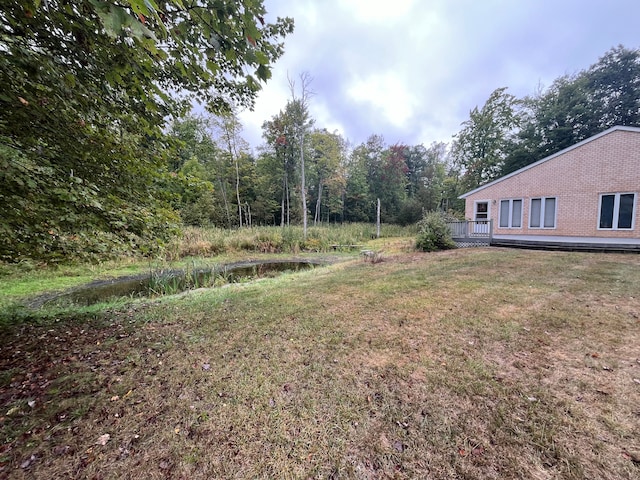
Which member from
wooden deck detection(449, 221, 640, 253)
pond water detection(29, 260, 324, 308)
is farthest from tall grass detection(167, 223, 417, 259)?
wooden deck detection(449, 221, 640, 253)

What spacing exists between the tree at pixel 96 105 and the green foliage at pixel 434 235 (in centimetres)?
869

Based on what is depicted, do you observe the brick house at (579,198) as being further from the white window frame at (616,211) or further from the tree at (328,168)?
the tree at (328,168)

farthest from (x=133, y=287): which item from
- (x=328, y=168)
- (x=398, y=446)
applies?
(x=328, y=168)

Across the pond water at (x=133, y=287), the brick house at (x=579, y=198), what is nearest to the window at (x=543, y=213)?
the brick house at (x=579, y=198)

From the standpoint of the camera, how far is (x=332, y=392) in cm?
201

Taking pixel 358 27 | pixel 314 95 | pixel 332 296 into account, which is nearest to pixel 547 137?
pixel 314 95

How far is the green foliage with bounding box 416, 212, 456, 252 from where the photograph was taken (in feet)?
33.0

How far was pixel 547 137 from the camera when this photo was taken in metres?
19.4

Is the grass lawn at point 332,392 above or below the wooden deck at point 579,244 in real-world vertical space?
below

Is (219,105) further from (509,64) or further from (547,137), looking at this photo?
(547,137)

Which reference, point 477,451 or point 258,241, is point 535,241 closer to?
point 477,451

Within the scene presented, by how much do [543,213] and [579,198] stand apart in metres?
1.25

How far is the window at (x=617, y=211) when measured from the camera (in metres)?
9.02

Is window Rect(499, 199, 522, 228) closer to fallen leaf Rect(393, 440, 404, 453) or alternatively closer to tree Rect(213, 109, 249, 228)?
fallen leaf Rect(393, 440, 404, 453)
